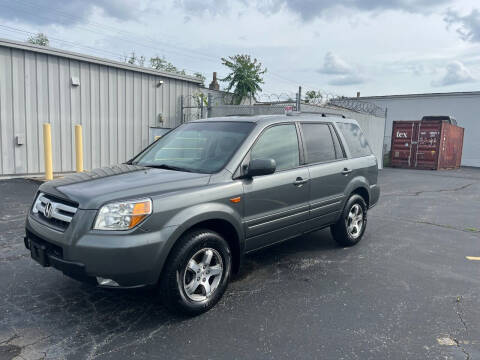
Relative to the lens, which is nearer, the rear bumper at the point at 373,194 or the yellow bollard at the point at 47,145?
the rear bumper at the point at 373,194

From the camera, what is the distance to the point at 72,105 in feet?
37.1

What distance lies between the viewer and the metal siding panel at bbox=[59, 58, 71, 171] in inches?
433

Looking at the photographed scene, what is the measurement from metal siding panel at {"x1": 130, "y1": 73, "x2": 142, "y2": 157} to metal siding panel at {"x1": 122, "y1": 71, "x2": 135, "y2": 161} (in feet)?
0.25

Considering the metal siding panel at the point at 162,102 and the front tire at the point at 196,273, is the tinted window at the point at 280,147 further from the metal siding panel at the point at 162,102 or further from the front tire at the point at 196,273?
the metal siding panel at the point at 162,102

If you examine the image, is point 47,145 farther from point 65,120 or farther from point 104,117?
point 104,117

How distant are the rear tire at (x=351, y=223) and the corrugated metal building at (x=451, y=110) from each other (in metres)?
24.5

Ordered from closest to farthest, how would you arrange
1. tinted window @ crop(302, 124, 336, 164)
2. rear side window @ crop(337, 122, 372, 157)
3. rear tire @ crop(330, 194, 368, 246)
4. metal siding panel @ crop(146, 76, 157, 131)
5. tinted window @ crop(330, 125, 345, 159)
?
1. tinted window @ crop(302, 124, 336, 164)
2. tinted window @ crop(330, 125, 345, 159)
3. rear tire @ crop(330, 194, 368, 246)
4. rear side window @ crop(337, 122, 372, 157)
5. metal siding panel @ crop(146, 76, 157, 131)

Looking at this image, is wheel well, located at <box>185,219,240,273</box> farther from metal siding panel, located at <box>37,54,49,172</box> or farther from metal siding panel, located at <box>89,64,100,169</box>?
metal siding panel, located at <box>89,64,100,169</box>

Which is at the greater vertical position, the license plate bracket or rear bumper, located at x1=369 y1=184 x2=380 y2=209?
rear bumper, located at x1=369 y1=184 x2=380 y2=209

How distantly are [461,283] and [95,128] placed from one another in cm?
1080

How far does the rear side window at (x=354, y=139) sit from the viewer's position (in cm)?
541

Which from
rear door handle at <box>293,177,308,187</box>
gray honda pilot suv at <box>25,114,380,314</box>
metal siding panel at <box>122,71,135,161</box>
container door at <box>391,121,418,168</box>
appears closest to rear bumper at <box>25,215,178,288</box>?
gray honda pilot suv at <box>25,114,380,314</box>

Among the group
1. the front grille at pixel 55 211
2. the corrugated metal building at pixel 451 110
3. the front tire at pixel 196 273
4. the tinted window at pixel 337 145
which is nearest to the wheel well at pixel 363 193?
the tinted window at pixel 337 145

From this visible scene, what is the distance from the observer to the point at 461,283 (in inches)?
166
